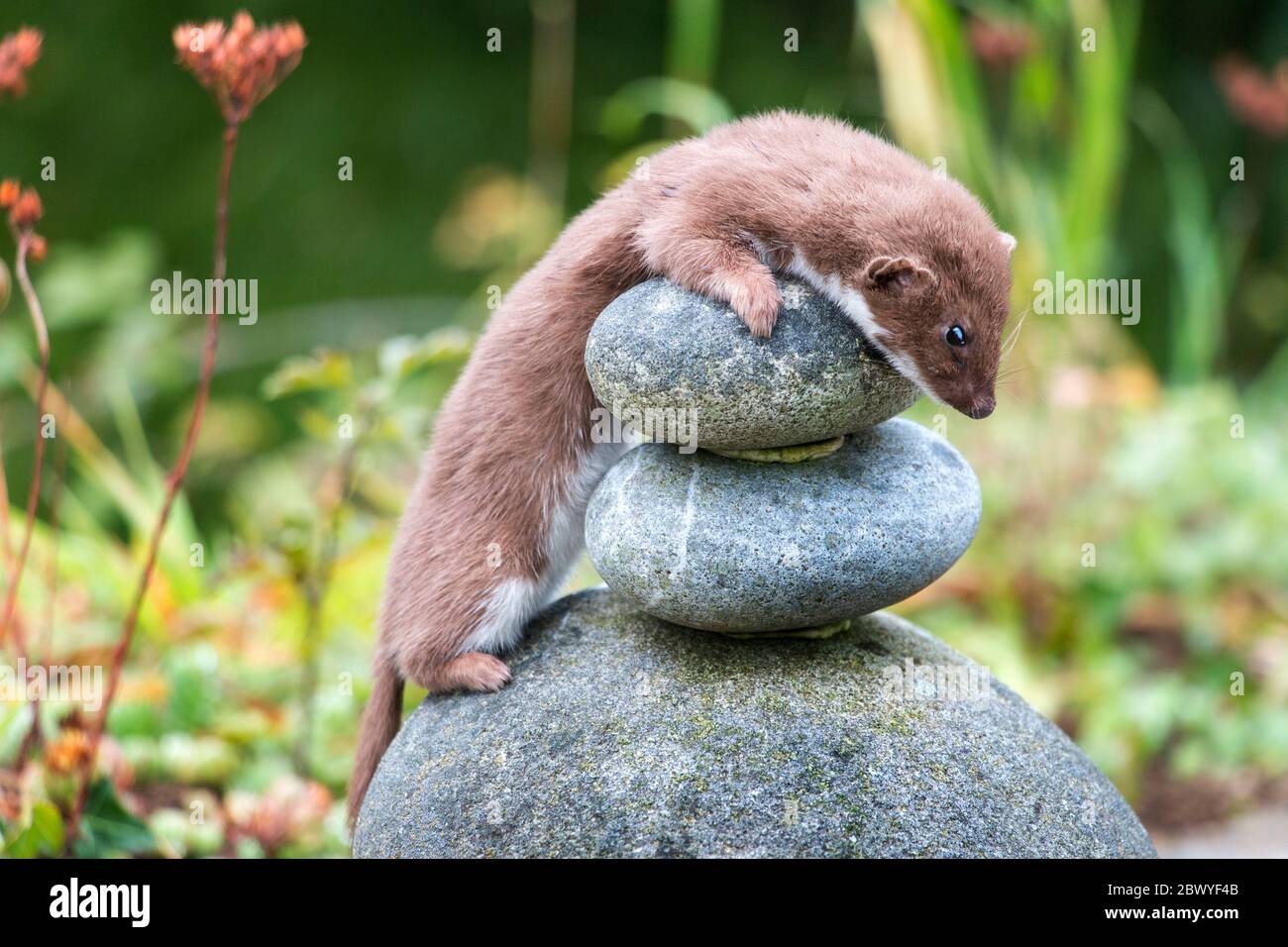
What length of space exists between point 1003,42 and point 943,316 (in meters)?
4.39

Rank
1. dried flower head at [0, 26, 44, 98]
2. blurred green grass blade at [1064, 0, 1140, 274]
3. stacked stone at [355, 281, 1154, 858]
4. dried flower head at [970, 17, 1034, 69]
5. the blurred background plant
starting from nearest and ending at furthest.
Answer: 1. stacked stone at [355, 281, 1154, 858]
2. dried flower head at [0, 26, 44, 98]
3. the blurred background plant
4. blurred green grass blade at [1064, 0, 1140, 274]
5. dried flower head at [970, 17, 1034, 69]

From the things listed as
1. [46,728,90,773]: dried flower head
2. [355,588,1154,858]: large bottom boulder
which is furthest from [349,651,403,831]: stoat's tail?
[46,728,90,773]: dried flower head

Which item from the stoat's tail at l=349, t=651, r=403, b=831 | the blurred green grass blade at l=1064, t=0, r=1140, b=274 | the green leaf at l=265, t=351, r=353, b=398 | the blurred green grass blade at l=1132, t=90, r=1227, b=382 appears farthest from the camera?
the blurred green grass blade at l=1132, t=90, r=1227, b=382

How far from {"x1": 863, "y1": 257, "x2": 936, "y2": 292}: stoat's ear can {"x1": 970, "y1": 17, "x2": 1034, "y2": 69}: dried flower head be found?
4166 mm

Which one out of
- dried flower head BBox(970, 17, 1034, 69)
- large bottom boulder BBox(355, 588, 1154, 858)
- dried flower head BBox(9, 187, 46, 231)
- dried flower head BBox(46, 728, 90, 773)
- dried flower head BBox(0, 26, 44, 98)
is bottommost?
dried flower head BBox(46, 728, 90, 773)

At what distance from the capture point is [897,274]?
9.97 feet

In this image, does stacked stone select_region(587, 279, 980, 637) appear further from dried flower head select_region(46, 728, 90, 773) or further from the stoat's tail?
dried flower head select_region(46, 728, 90, 773)

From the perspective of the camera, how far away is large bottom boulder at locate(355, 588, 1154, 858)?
311 cm

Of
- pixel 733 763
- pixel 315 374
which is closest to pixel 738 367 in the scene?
pixel 733 763

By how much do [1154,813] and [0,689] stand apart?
4.93 metres

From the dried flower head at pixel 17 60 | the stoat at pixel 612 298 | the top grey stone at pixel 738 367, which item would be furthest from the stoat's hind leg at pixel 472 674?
the dried flower head at pixel 17 60

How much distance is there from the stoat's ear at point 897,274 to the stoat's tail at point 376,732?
1908mm

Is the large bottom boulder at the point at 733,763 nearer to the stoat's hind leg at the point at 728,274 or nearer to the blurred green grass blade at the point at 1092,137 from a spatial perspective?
the stoat's hind leg at the point at 728,274
